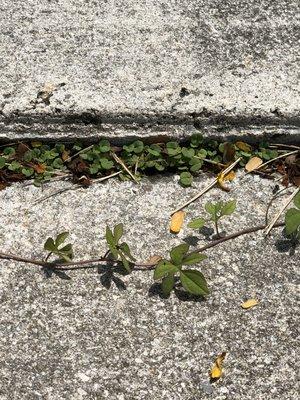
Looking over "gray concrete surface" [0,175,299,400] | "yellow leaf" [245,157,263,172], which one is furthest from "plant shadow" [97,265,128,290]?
"yellow leaf" [245,157,263,172]

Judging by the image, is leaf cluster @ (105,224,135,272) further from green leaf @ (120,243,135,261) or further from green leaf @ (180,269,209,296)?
green leaf @ (180,269,209,296)

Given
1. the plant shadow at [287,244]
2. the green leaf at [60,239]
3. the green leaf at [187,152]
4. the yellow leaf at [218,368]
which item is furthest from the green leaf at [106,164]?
the yellow leaf at [218,368]

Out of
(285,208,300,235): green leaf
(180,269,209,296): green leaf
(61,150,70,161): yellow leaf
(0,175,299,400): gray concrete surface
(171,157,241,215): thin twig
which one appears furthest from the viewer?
(61,150,70,161): yellow leaf

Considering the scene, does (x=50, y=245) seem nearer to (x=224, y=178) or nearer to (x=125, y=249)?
(x=125, y=249)

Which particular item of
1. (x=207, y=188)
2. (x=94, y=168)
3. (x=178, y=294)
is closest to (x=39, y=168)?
(x=94, y=168)

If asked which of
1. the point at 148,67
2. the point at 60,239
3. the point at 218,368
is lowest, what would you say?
the point at 218,368

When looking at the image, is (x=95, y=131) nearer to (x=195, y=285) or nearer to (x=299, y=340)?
(x=195, y=285)
